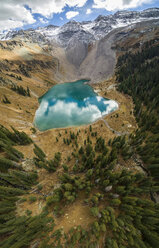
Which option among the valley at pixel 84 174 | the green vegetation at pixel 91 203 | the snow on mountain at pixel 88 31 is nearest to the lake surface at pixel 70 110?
the valley at pixel 84 174

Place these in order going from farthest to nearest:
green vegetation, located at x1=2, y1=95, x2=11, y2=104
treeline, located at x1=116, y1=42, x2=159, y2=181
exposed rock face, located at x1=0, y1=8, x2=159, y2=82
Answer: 1. exposed rock face, located at x1=0, y1=8, x2=159, y2=82
2. green vegetation, located at x1=2, y1=95, x2=11, y2=104
3. treeline, located at x1=116, y1=42, x2=159, y2=181

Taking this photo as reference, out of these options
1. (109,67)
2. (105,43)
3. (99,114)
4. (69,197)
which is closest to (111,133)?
(99,114)

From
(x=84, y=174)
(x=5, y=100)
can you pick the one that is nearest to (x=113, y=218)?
(x=84, y=174)

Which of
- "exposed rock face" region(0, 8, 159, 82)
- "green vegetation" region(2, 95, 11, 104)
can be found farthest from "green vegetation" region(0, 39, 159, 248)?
"exposed rock face" region(0, 8, 159, 82)

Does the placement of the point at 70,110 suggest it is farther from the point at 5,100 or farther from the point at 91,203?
the point at 91,203

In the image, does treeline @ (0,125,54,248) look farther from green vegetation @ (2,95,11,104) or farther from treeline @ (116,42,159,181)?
green vegetation @ (2,95,11,104)

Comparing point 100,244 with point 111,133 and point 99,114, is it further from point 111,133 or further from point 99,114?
point 99,114
